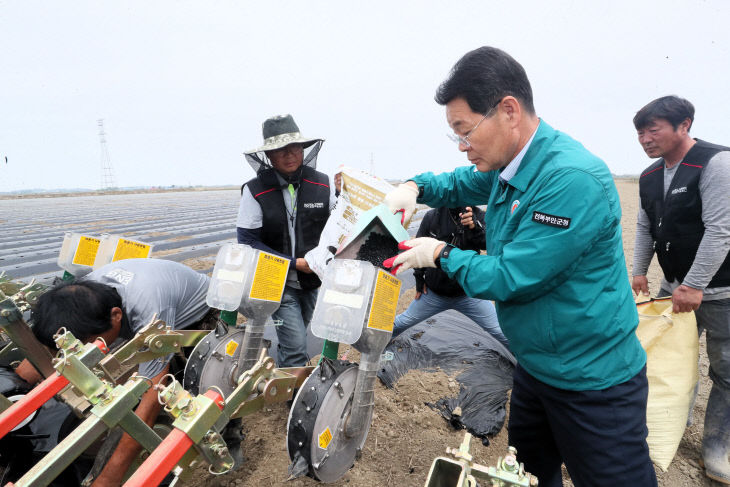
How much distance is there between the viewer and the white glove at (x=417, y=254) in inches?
51.9

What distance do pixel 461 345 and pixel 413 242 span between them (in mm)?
2306

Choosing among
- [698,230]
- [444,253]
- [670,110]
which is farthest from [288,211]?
[698,230]

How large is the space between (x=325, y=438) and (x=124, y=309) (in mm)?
1408

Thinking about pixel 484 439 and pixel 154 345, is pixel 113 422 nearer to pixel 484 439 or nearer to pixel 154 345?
pixel 154 345

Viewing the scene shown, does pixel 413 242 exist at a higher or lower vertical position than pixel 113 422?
higher

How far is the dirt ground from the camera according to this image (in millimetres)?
2141

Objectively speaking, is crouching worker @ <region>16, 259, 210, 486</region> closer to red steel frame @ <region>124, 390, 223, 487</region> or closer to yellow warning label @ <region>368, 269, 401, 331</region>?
red steel frame @ <region>124, 390, 223, 487</region>

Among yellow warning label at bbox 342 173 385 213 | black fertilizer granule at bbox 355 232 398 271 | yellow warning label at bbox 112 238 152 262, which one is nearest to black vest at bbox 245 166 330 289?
yellow warning label at bbox 342 173 385 213

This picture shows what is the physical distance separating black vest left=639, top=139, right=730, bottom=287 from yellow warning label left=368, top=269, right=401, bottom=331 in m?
2.02

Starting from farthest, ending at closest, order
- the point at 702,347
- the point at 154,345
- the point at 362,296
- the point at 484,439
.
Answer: the point at 702,347 → the point at 484,439 → the point at 154,345 → the point at 362,296

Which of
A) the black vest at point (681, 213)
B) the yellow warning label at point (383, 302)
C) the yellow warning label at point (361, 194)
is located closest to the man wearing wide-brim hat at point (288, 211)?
the yellow warning label at point (361, 194)

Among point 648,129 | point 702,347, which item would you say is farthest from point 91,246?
point 702,347

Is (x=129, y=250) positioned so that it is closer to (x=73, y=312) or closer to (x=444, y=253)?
(x=73, y=312)

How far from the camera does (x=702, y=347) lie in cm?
361
